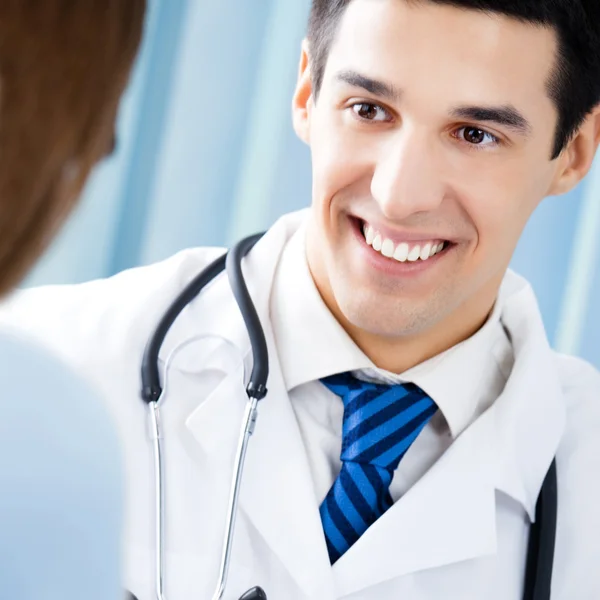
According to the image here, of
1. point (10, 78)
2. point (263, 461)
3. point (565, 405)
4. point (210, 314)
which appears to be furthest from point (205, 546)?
point (10, 78)

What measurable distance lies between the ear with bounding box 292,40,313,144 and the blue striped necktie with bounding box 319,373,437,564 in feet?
1.03

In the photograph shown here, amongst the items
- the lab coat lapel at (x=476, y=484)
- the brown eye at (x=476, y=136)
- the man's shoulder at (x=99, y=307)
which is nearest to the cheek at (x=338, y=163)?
the brown eye at (x=476, y=136)

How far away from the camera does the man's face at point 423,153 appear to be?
1006 millimetres

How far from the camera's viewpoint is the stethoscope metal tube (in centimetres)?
93

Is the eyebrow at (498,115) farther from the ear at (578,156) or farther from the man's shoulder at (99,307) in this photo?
the man's shoulder at (99,307)

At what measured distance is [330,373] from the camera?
3.54 feet

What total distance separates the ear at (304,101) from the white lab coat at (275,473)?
0.14 metres

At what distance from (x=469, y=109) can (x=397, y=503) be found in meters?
0.44

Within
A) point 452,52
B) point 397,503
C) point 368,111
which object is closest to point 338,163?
point 368,111

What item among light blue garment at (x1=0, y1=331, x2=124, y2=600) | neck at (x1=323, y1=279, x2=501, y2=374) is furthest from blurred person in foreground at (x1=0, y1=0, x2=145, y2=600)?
neck at (x1=323, y1=279, x2=501, y2=374)

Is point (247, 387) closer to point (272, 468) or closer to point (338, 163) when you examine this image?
point (272, 468)

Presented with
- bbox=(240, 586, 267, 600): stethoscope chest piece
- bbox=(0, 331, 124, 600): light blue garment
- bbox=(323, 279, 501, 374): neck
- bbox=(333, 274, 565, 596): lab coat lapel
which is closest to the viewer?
bbox=(0, 331, 124, 600): light blue garment

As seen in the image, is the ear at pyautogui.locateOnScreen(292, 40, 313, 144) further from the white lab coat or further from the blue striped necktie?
the blue striped necktie

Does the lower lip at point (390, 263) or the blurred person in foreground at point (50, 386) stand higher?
the blurred person in foreground at point (50, 386)
